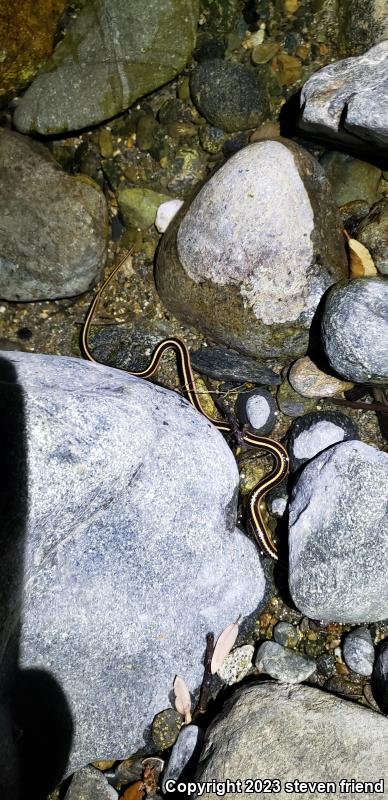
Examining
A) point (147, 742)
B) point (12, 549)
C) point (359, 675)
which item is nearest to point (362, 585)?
point (359, 675)

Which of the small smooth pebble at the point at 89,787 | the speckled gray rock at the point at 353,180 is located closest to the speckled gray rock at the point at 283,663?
the small smooth pebble at the point at 89,787

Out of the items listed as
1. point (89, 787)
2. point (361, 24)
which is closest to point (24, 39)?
point (361, 24)

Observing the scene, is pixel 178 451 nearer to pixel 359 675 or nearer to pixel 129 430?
pixel 129 430

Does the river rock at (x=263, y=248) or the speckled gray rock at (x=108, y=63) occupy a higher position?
the speckled gray rock at (x=108, y=63)

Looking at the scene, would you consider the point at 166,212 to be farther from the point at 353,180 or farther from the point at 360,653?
the point at 360,653

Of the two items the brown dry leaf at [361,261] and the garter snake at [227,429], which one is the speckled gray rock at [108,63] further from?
the brown dry leaf at [361,261]

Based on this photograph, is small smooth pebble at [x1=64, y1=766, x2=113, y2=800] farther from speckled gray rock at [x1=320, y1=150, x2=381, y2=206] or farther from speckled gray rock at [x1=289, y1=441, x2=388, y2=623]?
speckled gray rock at [x1=320, y1=150, x2=381, y2=206]
